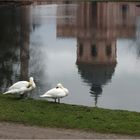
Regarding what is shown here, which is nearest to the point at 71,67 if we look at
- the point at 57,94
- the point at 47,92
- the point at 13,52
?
the point at 13,52

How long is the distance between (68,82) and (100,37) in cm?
3021

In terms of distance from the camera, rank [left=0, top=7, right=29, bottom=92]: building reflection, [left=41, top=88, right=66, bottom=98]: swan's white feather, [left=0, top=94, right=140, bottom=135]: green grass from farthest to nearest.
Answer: [left=0, top=7, right=29, bottom=92]: building reflection
[left=41, top=88, right=66, bottom=98]: swan's white feather
[left=0, top=94, right=140, bottom=135]: green grass

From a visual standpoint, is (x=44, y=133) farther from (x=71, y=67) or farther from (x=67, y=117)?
(x=71, y=67)

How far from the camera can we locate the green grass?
1312 cm

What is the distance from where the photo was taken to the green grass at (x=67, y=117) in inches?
516

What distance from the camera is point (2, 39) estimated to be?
45625 millimetres

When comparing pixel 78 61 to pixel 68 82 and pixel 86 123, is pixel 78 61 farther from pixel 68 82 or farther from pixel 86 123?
pixel 86 123

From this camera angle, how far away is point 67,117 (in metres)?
14.1

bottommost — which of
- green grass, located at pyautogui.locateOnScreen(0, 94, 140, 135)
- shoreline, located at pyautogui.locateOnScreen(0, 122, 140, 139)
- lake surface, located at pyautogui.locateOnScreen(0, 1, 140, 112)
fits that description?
lake surface, located at pyautogui.locateOnScreen(0, 1, 140, 112)

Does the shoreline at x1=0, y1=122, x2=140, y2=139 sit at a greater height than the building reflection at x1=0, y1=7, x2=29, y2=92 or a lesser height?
greater

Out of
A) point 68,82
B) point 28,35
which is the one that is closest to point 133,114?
point 68,82

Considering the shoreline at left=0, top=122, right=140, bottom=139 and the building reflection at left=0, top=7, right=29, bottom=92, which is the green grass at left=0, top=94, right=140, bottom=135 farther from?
the building reflection at left=0, top=7, right=29, bottom=92

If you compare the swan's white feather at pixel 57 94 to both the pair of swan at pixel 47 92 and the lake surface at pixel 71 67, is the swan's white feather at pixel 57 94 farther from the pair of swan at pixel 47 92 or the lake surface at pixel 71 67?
the lake surface at pixel 71 67

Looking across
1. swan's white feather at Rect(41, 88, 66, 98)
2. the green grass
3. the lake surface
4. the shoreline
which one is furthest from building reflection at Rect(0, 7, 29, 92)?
the shoreline
